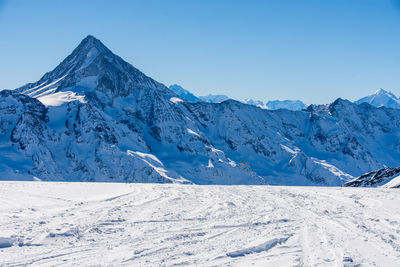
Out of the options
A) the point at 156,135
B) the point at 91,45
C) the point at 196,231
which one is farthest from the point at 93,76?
the point at 196,231

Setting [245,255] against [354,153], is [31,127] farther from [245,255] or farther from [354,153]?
[354,153]

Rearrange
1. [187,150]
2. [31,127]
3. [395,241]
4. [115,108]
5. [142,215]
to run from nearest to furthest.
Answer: [395,241], [142,215], [31,127], [187,150], [115,108]

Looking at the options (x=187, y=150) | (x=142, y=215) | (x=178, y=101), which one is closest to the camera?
(x=142, y=215)

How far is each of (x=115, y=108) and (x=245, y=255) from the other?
12987cm

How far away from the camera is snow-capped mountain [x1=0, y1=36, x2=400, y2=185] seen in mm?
98562

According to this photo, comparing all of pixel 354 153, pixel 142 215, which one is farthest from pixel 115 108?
pixel 142 215

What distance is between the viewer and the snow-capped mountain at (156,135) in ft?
323

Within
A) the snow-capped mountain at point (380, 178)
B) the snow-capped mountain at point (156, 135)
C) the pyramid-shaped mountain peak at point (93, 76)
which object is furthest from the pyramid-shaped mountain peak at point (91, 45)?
the snow-capped mountain at point (380, 178)

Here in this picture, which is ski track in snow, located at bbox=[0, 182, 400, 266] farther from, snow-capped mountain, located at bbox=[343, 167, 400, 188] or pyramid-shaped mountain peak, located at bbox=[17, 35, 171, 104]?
pyramid-shaped mountain peak, located at bbox=[17, 35, 171, 104]

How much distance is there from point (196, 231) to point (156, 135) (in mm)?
119169

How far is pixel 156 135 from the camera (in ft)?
427

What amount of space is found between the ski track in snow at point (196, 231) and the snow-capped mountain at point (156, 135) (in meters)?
75.3

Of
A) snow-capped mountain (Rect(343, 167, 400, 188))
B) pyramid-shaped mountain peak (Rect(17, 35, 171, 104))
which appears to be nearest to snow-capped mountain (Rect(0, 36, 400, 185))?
pyramid-shaped mountain peak (Rect(17, 35, 171, 104))

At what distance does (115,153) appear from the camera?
104 m
